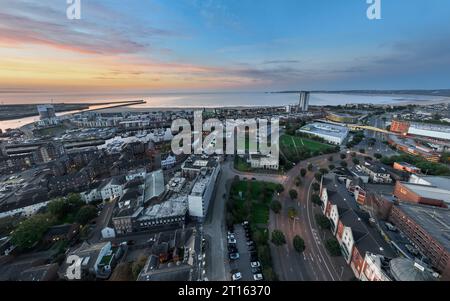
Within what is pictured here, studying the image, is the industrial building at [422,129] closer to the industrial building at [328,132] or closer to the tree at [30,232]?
the industrial building at [328,132]

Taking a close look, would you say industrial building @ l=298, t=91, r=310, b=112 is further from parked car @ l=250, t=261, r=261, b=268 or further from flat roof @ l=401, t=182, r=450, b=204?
parked car @ l=250, t=261, r=261, b=268

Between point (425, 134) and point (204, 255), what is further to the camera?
point (425, 134)

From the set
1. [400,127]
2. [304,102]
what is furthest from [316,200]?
[304,102]

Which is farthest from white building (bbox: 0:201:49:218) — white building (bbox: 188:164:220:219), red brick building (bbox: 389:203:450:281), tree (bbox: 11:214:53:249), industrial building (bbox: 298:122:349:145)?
industrial building (bbox: 298:122:349:145)

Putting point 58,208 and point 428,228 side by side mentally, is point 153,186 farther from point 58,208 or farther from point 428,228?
point 428,228

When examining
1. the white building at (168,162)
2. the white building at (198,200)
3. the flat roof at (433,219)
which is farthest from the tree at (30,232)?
the flat roof at (433,219)
